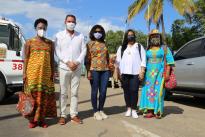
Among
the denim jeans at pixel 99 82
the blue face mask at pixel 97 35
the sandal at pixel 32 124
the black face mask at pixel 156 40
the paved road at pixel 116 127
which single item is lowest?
the paved road at pixel 116 127

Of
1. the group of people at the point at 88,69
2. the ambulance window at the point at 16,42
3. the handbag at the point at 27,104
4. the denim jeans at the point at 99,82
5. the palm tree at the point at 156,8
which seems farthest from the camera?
the palm tree at the point at 156,8

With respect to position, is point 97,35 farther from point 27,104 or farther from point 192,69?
point 192,69

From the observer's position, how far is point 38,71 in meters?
6.55

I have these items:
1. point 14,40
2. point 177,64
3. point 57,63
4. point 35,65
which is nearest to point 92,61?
point 57,63

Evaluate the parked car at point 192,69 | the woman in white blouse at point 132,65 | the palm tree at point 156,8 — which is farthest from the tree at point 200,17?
the woman in white blouse at point 132,65

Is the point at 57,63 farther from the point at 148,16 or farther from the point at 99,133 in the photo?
the point at 148,16

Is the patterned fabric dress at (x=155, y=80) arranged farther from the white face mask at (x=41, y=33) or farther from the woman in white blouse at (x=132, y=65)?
the white face mask at (x=41, y=33)

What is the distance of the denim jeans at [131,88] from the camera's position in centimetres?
771

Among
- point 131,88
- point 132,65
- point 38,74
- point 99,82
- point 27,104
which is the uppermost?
point 132,65

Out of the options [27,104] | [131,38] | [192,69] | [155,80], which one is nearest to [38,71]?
[27,104]

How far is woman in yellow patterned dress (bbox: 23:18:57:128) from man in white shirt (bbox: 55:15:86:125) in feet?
0.81

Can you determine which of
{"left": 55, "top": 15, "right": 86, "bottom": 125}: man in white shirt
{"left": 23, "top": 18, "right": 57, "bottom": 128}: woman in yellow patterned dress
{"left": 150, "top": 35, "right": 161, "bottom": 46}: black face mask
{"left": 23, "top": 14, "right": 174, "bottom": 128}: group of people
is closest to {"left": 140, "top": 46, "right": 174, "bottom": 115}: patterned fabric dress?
{"left": 23, "top": 14, "right": 174, "bottom": 128}: group of people

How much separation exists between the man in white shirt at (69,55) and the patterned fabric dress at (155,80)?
5.40 feet

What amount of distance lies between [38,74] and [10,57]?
334 cm
